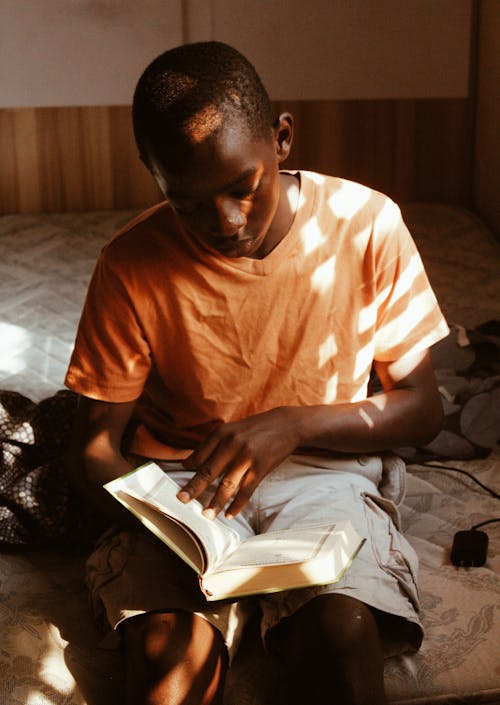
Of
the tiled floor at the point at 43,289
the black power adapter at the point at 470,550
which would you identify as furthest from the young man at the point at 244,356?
the tiled floor at the point at 43,289

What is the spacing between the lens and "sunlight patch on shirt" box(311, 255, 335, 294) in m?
1.31

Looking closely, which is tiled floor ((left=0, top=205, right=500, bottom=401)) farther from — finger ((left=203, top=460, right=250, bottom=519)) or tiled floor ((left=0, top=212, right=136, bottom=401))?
finger ((left=203, top=460, right=250, bottom=519))

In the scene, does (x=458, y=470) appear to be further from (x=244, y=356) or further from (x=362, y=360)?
(x=244, y=356)

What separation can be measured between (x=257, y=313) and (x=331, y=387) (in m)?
0.16

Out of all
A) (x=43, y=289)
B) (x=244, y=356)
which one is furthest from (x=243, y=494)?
(x=43, y=289)

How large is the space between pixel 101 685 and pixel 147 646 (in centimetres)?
16

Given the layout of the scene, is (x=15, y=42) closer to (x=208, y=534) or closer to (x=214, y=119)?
(x=214, y=119)

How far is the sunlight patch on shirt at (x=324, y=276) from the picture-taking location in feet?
4.30

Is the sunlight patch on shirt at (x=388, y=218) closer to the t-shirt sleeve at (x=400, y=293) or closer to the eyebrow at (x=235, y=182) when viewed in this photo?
the t-shirt sleeve at (x=400, y=293)

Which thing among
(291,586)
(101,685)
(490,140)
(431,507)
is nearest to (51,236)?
(490,140)

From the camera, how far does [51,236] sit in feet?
9.20

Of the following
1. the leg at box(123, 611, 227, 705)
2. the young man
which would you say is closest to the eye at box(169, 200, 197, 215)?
the young man

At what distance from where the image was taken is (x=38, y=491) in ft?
4.93

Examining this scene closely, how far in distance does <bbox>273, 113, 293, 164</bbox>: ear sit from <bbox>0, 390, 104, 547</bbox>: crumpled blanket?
0.67 metres
